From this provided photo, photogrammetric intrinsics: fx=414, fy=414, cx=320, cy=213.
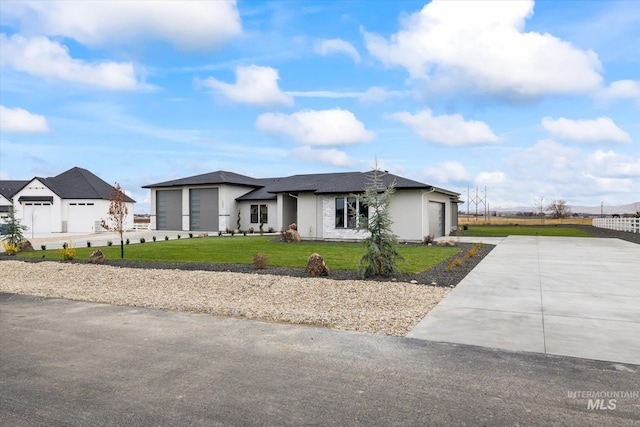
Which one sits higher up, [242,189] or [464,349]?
[242,189]

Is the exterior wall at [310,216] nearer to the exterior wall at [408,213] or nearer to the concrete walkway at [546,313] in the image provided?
the exterior wall at [408,213]

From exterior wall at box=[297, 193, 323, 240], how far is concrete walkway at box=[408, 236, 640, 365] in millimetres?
13714

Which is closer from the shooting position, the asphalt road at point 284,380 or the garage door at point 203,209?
the asphalt road at point 284,380

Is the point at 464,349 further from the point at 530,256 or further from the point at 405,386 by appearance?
the point at 530,256

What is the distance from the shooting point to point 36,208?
126 ft

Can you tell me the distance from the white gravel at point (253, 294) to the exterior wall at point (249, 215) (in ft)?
70.3

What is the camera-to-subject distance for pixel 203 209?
3509cm

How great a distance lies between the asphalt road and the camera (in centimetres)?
354

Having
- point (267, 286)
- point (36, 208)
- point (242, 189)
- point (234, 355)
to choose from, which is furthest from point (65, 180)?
point (234, 355)

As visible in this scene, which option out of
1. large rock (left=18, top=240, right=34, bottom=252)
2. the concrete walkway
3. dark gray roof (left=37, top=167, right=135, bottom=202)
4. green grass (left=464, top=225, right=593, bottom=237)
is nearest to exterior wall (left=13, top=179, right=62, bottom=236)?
dark gray roof (left=37, top=167, right=135, bottom=202)

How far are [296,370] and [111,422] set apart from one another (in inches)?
72.7

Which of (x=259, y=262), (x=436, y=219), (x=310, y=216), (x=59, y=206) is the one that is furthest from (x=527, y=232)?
(x=59, y=206)

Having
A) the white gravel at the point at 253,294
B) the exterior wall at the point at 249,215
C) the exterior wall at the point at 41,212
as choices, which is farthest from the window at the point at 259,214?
the white gravel at the point at 253,294

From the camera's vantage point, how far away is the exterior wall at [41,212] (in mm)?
38281
